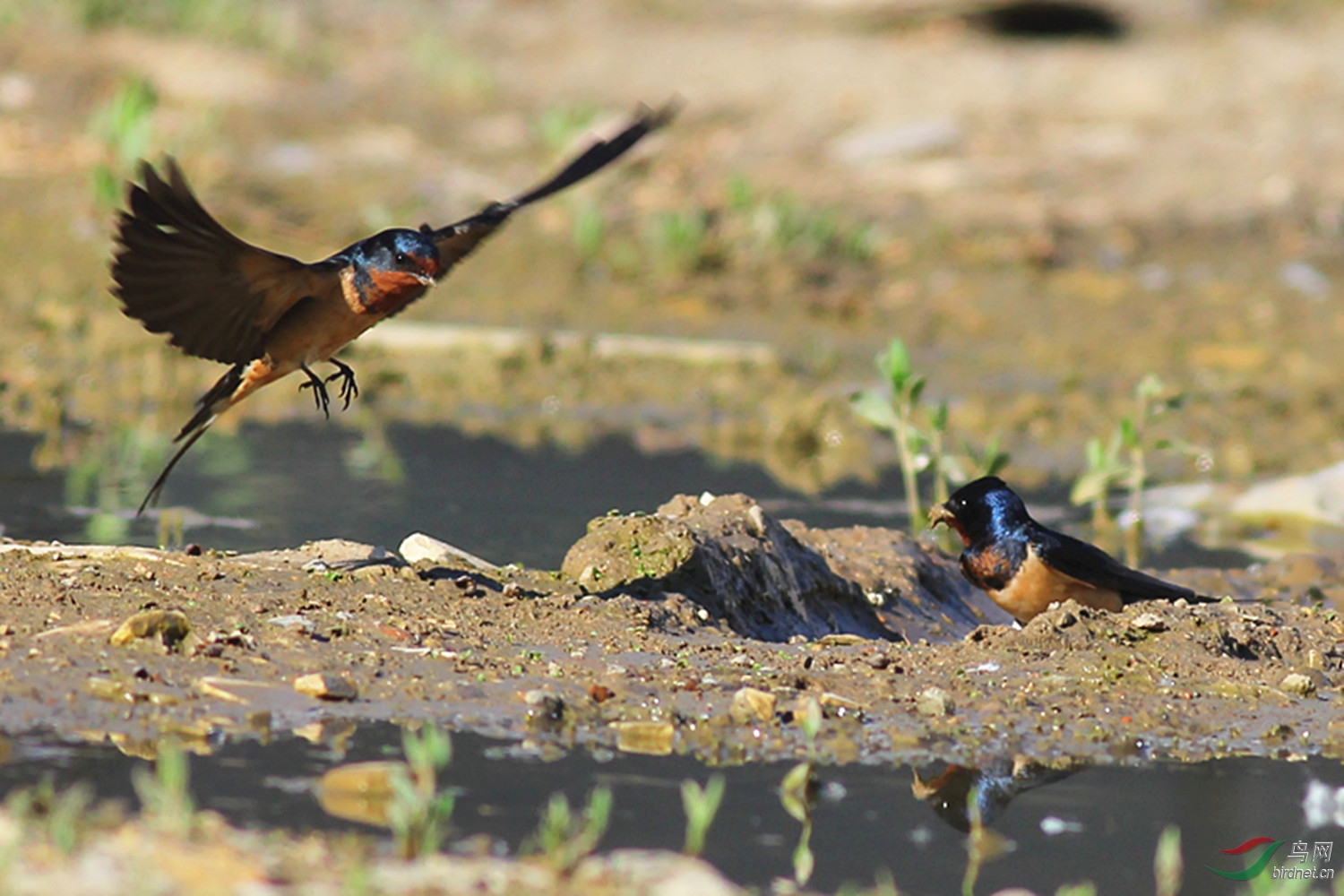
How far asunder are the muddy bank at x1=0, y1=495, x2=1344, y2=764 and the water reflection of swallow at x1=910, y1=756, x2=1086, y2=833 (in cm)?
8

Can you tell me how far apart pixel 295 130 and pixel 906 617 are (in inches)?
345

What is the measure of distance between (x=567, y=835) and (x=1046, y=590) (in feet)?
9.25

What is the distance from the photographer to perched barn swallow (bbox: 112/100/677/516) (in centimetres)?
441

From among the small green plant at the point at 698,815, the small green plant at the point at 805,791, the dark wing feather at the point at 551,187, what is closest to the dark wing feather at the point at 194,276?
the dark wing feather at the point at 551,187

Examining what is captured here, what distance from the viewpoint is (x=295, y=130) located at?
44.7ft

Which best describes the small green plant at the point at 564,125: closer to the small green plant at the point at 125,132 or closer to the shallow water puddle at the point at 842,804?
the small green plant at the point at 125,132

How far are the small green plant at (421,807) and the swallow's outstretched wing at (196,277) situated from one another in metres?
1.46

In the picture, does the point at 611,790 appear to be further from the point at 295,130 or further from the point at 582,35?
the point at 582,35

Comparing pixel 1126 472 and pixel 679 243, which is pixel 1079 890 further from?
pixel 679 243

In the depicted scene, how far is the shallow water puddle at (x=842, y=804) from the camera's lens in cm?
343

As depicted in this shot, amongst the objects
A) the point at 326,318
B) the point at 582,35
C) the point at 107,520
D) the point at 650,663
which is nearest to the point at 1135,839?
the point at 650,663

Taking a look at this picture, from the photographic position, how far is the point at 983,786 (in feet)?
13.1

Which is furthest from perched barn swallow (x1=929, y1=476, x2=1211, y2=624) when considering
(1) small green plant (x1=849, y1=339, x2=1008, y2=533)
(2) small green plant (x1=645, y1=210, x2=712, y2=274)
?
(2) small green plant (x1=645, y1=210, x2=712, y2=274)

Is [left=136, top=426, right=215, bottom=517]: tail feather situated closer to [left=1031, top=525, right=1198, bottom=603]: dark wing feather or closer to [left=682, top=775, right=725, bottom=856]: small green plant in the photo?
[left=682, top=775, right=725, bottom=856]: small green plant
